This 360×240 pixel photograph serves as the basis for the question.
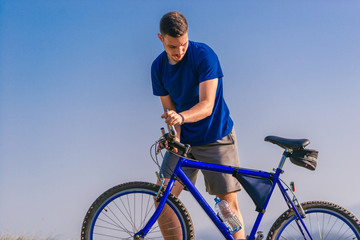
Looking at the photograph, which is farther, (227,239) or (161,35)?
(161,35)

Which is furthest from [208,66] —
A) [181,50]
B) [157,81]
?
[157,81]

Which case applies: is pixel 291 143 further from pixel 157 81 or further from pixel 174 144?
pixel 157 81

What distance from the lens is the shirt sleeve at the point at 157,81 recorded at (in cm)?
404

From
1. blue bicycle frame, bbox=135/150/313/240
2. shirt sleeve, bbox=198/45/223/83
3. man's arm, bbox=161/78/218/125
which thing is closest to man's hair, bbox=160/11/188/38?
shirt sleeve, bbox=198/45/223/83

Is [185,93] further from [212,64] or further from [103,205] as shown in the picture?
[103,205]

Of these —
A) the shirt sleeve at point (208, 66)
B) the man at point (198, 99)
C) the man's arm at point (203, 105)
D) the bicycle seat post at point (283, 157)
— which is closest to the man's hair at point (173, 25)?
the man at point (198, 99)

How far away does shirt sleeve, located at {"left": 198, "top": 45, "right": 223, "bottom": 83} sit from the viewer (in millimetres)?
3688

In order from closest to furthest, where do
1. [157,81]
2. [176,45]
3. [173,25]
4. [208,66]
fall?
[173,25], [176,45], [208,66], [157,81]

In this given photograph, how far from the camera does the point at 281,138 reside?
3.57 metres

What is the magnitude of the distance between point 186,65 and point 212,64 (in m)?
0.25

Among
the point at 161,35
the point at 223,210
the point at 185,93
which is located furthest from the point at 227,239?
the point at 161,35

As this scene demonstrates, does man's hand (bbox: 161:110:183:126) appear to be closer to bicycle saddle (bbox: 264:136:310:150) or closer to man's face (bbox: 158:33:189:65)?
man's face (bbox: 158:33:189:65)

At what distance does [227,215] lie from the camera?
11.6ft

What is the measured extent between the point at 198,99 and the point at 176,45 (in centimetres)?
56
